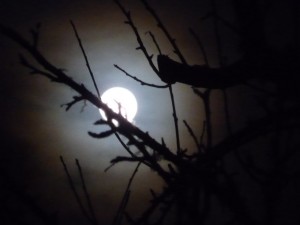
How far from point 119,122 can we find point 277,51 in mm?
1199

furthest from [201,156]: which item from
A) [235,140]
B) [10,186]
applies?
[10,186]

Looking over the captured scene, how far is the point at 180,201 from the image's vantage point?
2.43m

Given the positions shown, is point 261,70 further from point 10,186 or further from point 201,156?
point 10,186

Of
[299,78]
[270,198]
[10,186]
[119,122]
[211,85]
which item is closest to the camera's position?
[119,122]

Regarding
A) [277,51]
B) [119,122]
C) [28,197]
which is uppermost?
[277,51]

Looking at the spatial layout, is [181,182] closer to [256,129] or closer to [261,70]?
[256,129]

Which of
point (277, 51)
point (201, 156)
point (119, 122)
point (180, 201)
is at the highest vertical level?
point (277, 51)

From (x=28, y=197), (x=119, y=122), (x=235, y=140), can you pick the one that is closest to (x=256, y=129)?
(x=235, y=140)

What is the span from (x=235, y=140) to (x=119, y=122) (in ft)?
4.00

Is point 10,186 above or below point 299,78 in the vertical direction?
below

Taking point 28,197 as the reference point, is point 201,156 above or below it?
above

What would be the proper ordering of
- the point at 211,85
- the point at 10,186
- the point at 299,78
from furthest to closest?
the point at 211,85 < the point at 299,78 < the point at 10,186

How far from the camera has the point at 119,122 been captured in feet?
4.91

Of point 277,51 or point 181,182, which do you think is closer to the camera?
point 277,51
